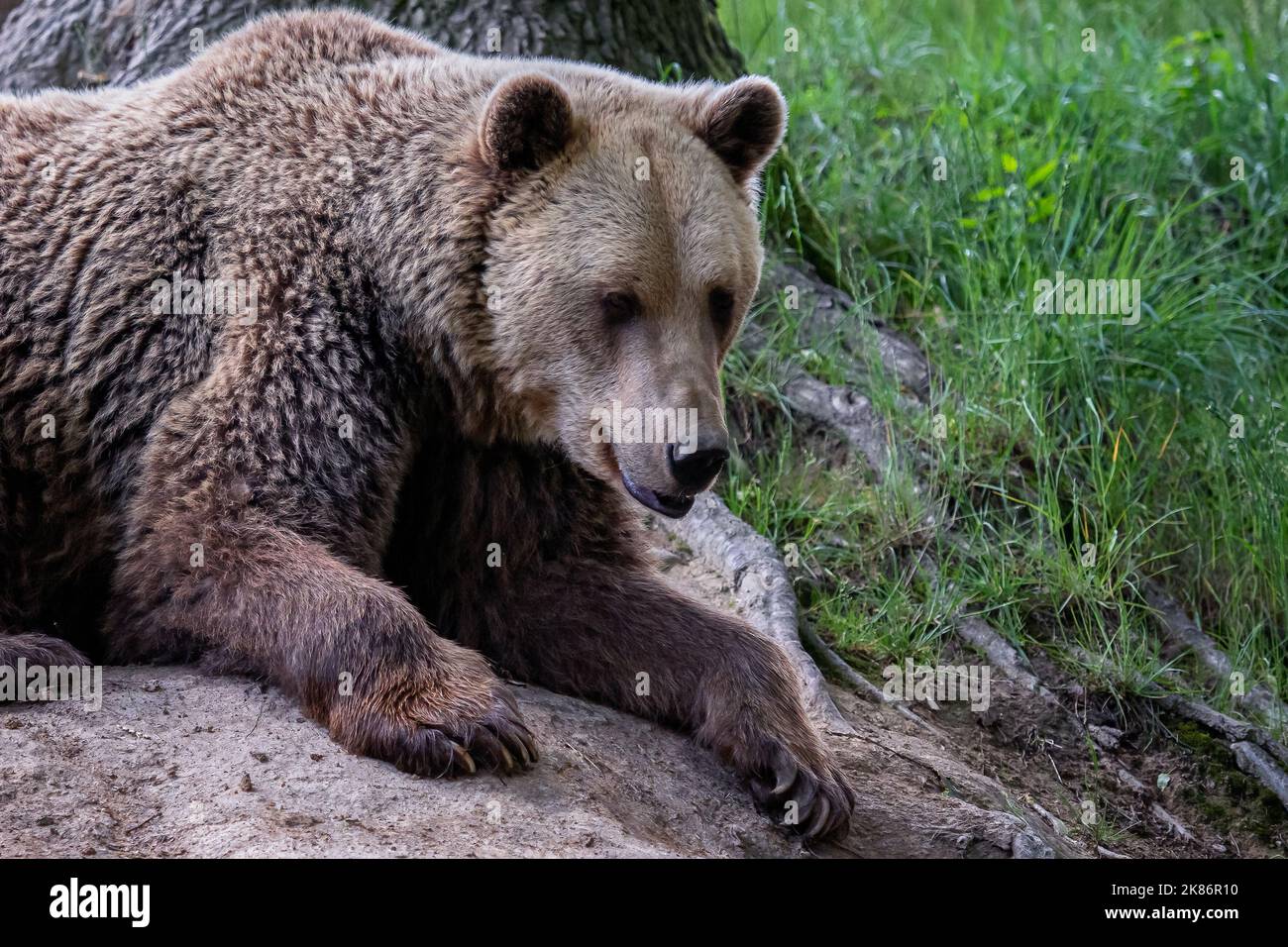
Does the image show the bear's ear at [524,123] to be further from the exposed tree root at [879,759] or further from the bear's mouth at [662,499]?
the exposed tree root at [879,759]

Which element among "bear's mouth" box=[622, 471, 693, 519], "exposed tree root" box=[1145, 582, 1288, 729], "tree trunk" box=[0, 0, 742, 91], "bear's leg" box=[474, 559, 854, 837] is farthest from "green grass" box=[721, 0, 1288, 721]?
"bear's mouth" box=[622, 471, 693, 519]

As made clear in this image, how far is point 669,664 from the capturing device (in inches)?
164

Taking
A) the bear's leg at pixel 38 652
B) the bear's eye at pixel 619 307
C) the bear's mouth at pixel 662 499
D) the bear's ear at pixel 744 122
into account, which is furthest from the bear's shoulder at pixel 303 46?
the bear's leg at pixel 38 652

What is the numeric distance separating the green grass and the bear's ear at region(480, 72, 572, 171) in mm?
1931

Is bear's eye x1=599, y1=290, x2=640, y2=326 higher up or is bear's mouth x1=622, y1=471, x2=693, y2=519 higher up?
bear's eye x1=599, y1=290, x2=640, y2=326

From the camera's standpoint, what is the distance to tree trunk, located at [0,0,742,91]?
591cm

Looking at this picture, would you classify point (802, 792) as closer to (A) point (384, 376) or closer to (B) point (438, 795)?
(B) point (438, 795)

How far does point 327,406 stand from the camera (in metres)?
3.96

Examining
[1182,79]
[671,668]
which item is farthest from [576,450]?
[1182,79]

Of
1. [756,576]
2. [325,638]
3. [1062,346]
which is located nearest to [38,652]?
[325,638]

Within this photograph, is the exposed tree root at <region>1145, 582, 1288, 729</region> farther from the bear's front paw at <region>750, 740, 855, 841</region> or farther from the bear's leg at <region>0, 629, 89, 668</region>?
the bear's leg at <region>0, 629, 89, 668</region>

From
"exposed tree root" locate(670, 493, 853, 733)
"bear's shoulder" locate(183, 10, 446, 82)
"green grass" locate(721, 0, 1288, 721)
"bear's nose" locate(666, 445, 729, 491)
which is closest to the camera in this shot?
"bear's nose" locate(666, 445, 729, 491)

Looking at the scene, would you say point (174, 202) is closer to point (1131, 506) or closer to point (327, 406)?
point (327, 406)
